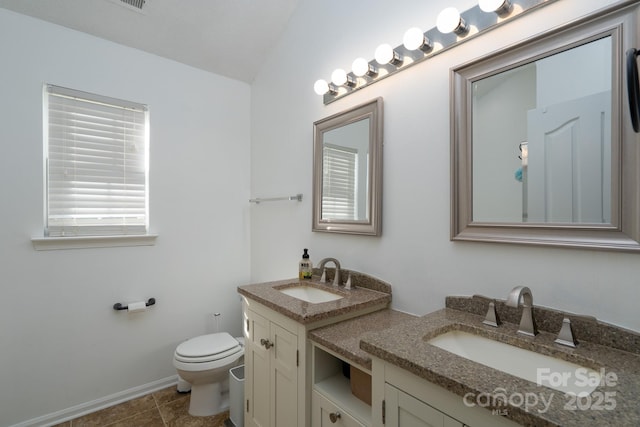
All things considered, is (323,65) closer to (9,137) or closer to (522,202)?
(522,202)

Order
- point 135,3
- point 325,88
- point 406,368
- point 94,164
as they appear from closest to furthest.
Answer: point 406,368
point 325,88
point 135,3
point 94,164

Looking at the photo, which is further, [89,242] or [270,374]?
[89,242]

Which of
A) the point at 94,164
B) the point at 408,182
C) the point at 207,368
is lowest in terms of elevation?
the point at 207,368

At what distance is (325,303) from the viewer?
1.32m

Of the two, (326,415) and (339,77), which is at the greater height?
(339,77)

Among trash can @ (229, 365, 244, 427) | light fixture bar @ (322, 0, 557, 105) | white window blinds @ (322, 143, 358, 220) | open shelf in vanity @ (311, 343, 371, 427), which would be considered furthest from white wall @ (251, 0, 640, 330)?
trash can @ (229, 365, 244, 427)

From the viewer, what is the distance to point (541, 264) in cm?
98

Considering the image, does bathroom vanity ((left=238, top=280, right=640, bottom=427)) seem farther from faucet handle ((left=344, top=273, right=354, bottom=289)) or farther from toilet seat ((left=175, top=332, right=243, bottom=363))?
toilet seat ((left=175, top=332, right=243, bottom=363))

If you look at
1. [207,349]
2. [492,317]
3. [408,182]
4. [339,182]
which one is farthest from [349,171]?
[207,349]

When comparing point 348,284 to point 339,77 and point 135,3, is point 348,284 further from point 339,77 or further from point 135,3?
point 135,3

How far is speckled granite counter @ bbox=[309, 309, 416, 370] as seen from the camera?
97 centimetres

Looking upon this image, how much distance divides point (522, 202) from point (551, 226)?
118mm

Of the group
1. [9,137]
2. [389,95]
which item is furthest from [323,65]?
[9,137]

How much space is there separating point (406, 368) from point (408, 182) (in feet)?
2.81
